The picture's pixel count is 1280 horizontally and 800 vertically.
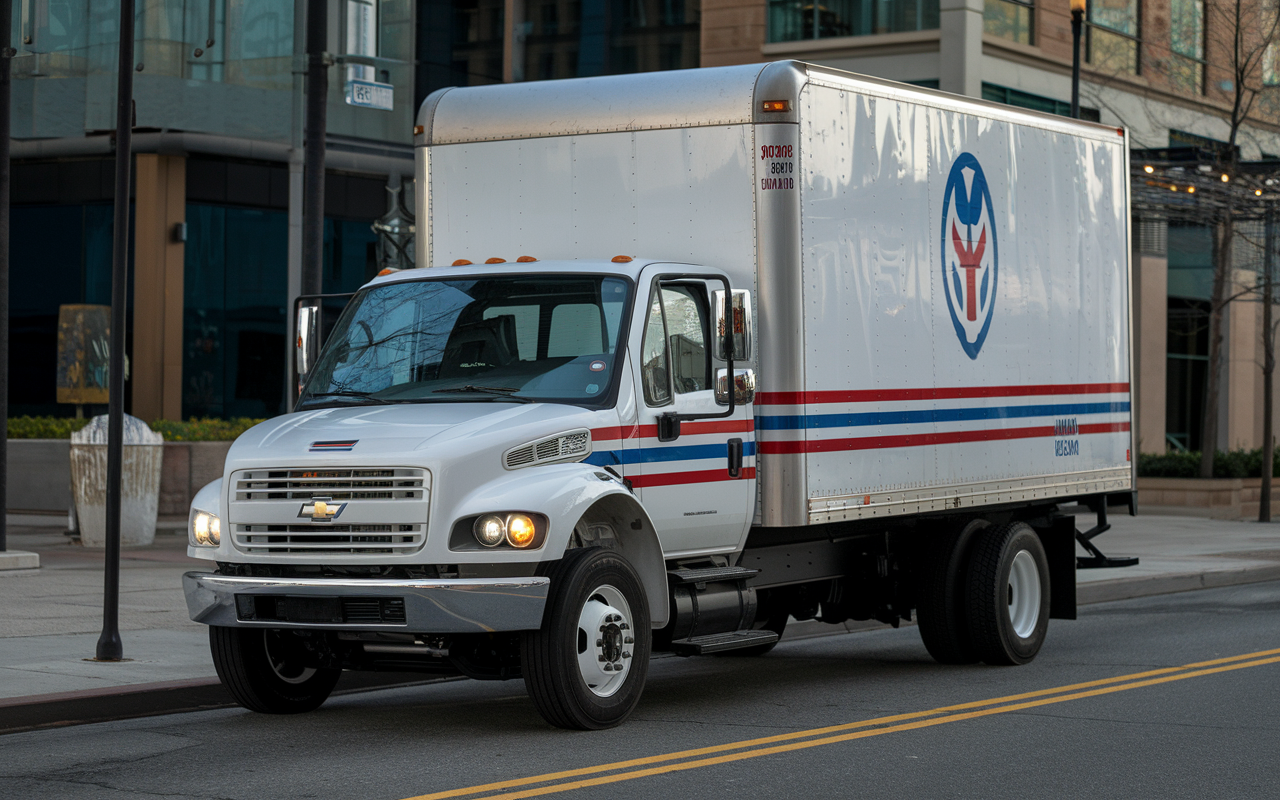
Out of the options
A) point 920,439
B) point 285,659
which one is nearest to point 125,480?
point 285,659

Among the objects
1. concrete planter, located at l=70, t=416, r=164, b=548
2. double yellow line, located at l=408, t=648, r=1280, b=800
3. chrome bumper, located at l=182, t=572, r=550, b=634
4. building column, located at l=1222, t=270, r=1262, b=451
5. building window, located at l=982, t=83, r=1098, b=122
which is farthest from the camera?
building column, located at l=1222, t=270, r=1262, b=451

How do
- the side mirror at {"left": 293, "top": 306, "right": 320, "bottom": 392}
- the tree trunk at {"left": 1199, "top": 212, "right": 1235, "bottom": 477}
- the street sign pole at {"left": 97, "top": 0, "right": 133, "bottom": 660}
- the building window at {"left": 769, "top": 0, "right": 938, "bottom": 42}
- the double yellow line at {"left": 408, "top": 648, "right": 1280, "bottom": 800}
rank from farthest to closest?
1. the tree trunk at {"left": 1199, "top": 212, "right": 1235, "bottom": 477}
2. the building window at {"left": 769, "top": 0, "right": 938, "bottom": 42}
3. the street sign pole at {"left": 97, "top": 0, "right": 133, "bottom": 660}
4. the side mirror at {"left": 293, "top": 306, "right": 320, "bottom": 392}
5. the double yellow line at {"left": 408, "top": 648, "right": 1280, "bottom": 800}

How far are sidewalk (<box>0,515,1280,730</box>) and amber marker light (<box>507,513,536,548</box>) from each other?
2.90m

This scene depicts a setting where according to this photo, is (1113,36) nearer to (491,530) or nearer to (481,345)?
(481,345)

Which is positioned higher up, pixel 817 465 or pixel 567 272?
pixel 567 272

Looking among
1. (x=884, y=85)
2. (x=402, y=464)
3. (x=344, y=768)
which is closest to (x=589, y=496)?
(x=402, y=464)

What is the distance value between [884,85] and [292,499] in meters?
4.81

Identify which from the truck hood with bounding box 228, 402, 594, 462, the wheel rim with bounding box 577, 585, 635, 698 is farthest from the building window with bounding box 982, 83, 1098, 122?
the wheel rim with bounding box 577, 585, 635, 698

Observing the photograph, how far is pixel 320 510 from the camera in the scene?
8523mm

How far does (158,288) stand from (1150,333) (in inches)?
820

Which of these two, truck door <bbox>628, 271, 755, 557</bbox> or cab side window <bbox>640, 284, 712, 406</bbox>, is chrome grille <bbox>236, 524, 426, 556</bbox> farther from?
cab side window <bbox>640, 284, 712, 406</bbox>

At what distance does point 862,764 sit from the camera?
813cm

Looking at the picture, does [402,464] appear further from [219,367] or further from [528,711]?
[219,367]

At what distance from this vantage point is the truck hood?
8.53 m
